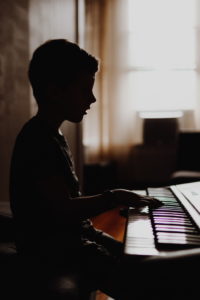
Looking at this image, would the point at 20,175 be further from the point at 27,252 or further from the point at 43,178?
the point at 27,252

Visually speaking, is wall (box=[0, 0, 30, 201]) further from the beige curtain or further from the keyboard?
the beige curtain

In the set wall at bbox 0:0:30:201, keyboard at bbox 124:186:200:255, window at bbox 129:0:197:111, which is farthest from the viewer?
window at bbox 129:0:197:111

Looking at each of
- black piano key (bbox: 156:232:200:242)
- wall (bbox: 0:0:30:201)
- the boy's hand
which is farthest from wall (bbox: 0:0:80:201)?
black piano key (bbox: 156:232:200:242)

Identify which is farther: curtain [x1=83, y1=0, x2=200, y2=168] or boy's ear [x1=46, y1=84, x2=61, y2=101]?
curtain [x1=83, y1=0, x2=200, y2=168]

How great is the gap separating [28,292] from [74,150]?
2.74 metres

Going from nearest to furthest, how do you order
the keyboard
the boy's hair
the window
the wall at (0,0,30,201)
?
the keyboard, the boy's hair, the wall at (0,0,30,201), the window

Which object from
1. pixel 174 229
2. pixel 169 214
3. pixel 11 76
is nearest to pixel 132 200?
pixel 169 214

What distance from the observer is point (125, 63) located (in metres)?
5.68

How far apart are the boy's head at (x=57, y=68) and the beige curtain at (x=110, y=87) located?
442 cm

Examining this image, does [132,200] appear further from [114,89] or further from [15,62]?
[114,89]

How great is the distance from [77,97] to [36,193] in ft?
1.18

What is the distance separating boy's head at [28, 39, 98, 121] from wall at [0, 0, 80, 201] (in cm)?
89

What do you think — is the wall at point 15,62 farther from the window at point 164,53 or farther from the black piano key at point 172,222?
the window at point 164,53

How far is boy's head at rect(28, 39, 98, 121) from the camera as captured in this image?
4.00 feet
